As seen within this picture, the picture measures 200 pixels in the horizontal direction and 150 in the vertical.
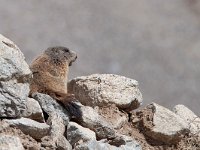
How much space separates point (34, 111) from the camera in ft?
17.4

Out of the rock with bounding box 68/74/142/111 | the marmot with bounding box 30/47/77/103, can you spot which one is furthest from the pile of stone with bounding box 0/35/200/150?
the marmot with bounding box 30/47/77/103

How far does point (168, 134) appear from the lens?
247 inches

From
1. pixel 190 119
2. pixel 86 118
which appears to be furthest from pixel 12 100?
pixel 190 119

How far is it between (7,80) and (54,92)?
0.90 m

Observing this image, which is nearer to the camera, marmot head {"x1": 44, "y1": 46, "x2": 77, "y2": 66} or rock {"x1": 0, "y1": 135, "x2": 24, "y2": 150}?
rock {"x1": 0, "y1": 135, "x2": 24, "y2": 150}

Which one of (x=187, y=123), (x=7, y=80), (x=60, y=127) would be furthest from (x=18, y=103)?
(x=187, y=123)

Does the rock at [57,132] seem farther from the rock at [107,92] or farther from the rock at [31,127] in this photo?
the rock at [107,92]

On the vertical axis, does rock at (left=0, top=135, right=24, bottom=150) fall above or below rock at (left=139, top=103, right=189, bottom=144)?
below

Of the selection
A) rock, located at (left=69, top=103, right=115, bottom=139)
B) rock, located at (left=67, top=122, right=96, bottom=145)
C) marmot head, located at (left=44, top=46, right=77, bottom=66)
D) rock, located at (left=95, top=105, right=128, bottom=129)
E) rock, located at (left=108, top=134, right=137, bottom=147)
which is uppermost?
marmot head, located at (left=44, top=46, right=77, bottom=66)

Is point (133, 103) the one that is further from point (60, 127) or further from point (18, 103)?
point (18, 103)

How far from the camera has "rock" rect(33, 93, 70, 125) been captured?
552cm

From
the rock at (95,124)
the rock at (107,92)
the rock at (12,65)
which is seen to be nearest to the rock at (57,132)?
the rock at (95,124)

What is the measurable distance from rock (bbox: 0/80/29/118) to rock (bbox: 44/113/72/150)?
Answer: 0.32 meters

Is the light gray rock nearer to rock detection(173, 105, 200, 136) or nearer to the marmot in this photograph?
the marmot
